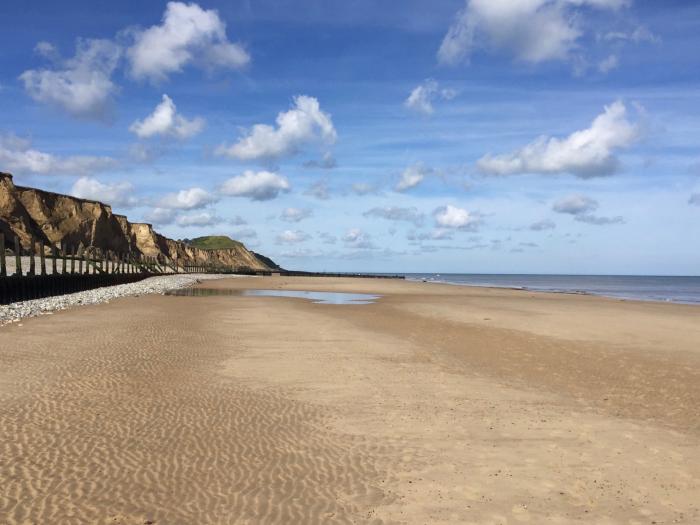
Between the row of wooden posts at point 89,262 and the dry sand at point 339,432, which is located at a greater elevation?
the row of wooden posts at point 89,262

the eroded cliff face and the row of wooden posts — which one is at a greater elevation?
the eroded cliff face

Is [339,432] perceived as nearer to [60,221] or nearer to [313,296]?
[313,296]

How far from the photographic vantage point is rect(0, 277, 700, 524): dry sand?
608cm

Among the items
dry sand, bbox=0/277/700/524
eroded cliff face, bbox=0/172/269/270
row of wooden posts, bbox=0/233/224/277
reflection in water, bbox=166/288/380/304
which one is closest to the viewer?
dry sand, bbox=0/277/700/524

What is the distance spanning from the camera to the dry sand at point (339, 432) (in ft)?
20.0

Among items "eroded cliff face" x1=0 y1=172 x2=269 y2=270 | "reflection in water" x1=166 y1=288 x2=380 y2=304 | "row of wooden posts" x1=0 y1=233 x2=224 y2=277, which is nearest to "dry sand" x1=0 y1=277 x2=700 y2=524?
"row of wooden posts" x1=0 y1=233 x2=224 y2=277

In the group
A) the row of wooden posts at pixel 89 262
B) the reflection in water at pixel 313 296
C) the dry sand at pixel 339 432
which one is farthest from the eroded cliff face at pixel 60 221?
the dry sand at pixel 339 432

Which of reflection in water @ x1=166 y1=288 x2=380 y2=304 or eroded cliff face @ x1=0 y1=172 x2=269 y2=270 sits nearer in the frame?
reflection in water @ x1=166 y1=288 x2=380 y2=304

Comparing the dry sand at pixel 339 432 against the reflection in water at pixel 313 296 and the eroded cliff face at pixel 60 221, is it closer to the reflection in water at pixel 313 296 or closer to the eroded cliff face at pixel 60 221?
the reflection in water at pixel 313 296

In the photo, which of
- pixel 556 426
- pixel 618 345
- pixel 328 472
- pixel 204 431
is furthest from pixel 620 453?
pixel 618 345

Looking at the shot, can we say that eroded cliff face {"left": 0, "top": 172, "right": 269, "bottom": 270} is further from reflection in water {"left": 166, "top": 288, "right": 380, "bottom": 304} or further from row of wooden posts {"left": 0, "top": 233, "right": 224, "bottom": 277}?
reflection in water {"left": 166, "top": 288, "right": 380, "bottom": 304}

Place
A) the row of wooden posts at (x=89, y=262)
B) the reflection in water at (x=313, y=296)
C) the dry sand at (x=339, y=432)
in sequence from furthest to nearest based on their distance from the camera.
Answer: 1. the row of wooden posts at (x=89, y=262)
2. the reflection in water at (x=313, y=296)
3. the dry sand at (x=339, y=432)

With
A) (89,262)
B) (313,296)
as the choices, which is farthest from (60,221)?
(313,296)

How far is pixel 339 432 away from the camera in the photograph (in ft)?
28.8
